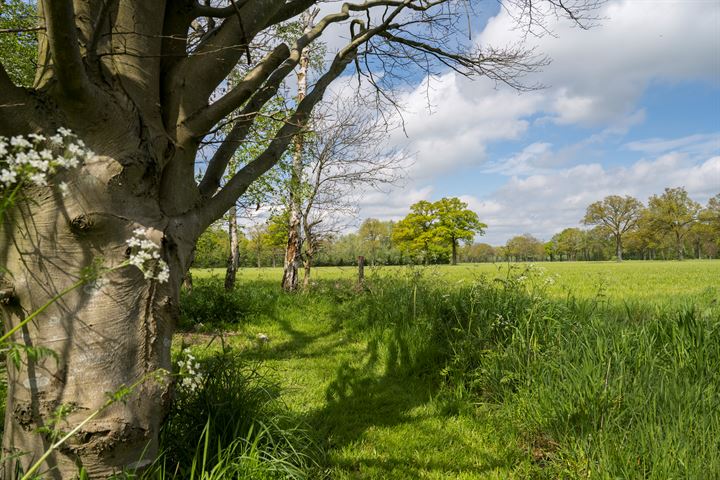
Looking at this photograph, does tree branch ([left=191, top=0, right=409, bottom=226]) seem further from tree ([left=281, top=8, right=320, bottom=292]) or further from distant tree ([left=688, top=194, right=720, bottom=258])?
distant tree ([left=688, top=194, right=720, bottom=258])

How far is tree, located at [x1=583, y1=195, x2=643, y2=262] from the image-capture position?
62.1 meters

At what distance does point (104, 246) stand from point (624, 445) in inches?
132

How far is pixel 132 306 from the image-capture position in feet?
6.79

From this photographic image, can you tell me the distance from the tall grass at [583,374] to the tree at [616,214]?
67.5m

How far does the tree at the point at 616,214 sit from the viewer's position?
62.1m

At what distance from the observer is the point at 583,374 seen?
10.5 feet

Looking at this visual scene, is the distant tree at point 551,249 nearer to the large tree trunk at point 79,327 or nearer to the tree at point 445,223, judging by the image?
the tree at point 445,223

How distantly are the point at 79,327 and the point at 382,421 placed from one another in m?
2.96

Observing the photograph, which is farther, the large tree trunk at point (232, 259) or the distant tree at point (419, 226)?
the distant tree at point (419, 226)

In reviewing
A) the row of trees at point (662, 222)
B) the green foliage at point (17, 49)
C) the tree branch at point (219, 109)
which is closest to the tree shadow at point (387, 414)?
the tree branch at point (219, 109)

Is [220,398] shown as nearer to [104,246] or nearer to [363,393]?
[104,246]

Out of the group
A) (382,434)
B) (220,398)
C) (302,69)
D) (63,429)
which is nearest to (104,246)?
(63,429)

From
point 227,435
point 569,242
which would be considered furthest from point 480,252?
point 227,435

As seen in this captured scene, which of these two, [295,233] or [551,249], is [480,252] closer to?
[551,249]
